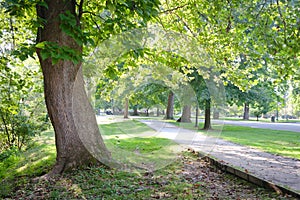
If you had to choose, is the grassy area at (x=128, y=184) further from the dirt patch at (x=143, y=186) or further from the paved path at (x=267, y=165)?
the paved path at (x=267, y=165)

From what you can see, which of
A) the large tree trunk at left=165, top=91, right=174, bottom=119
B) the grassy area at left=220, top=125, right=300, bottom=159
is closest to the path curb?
the large tree trunk at left=165, top=91, right=174, bottom=119

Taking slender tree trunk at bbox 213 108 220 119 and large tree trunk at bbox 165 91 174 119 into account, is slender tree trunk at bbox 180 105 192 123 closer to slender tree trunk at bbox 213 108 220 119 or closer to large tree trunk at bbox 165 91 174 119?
large tree trunk at bbox 165 91 174 119

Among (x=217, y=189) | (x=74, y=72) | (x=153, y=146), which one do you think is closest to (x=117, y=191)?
(x=217, y=189)

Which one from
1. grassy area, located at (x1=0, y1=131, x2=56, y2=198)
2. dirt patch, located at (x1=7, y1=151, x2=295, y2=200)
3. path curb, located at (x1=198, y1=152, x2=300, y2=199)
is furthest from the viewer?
grassy area, located at (x1=0, y1=131, x2=56, y2=198)

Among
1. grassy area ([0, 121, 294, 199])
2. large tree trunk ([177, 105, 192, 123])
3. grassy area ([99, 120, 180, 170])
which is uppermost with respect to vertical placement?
large tree trunk ([177, 105, 192, 123])

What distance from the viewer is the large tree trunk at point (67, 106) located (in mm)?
5277

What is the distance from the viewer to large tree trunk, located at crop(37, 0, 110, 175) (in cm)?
528

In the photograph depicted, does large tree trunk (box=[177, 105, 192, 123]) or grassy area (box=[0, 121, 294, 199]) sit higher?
large tree trunk (box=[177, 105, 192, 123])

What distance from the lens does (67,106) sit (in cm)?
582

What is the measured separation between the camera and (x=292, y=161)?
718 cm

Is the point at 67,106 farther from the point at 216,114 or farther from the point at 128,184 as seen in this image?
the point at 216,114

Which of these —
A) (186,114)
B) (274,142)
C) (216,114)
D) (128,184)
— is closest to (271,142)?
(274,142)

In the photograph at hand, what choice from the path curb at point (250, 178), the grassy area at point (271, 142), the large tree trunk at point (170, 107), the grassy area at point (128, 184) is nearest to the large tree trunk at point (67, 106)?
the grassy area at point (128, 184)

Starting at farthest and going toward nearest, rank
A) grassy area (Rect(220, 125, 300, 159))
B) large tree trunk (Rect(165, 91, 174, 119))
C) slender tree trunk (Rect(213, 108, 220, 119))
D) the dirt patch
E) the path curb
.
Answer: grassy area (Rect(220, 125, 300, 159))
slender tree trunk (Rect(213, 108, 220, 119))
large tree trunk (Rect(165, 91, 174, 119))
the dirt patch
the path curb
